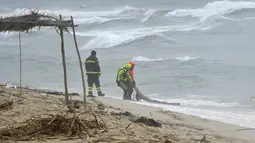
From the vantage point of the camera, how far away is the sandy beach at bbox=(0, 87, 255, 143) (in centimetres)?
783

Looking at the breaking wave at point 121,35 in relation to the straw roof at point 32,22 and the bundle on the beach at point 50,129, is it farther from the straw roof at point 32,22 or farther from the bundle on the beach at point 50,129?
the bundle on the beach at point 50,129

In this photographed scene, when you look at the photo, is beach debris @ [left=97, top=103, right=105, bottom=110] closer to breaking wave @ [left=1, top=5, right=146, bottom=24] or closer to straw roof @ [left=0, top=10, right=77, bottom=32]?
straw roof @ [left=0, top=10, right=77, bottom=32]

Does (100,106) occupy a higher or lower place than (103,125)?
higher

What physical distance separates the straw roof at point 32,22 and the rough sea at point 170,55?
2.60 metres

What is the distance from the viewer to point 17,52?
26969 mm

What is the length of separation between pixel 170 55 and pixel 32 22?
634 inches

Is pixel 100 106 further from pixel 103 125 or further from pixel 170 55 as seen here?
pixel 170 55

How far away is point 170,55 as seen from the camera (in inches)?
1013

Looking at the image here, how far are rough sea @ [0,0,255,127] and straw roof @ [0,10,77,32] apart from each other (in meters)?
2.60

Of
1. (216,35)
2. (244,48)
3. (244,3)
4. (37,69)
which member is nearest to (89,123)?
(37,69)

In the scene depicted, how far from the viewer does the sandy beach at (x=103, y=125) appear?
783 cm

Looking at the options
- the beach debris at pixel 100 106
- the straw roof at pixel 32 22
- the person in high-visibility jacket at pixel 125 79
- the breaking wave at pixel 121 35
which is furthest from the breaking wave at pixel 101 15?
the straw roof at pixel 32 22

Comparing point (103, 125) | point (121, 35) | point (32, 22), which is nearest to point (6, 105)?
point (32, 22)

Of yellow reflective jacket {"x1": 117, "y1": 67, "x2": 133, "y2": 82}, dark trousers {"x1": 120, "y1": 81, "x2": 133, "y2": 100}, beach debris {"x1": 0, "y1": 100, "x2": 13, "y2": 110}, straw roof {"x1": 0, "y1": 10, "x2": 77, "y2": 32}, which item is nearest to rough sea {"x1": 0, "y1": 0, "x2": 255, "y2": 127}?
dark trousers {"x1": 120, "y1": 81, "x2": 133, "y2": 100}
